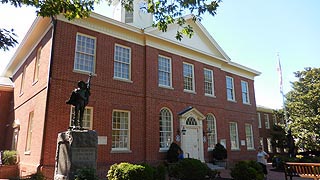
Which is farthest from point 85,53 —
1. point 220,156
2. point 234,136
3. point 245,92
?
point 245,92

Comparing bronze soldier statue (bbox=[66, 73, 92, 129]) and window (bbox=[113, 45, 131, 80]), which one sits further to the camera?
window (bbox=[113, 45, 131, 80])

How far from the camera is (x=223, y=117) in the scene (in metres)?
20.3

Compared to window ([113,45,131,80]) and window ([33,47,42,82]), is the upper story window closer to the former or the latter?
window ([113,45,131,80])

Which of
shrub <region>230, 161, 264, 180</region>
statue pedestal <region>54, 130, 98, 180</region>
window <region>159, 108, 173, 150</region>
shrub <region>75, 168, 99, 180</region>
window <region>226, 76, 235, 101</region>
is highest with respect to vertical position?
window <region>226, 76, 235, 101</region>

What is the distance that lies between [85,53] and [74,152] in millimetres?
6872

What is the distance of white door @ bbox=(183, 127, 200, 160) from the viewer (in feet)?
55.6

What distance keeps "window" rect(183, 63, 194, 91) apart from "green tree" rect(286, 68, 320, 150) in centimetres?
1581

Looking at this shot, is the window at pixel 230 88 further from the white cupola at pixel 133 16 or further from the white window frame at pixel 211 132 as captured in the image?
the white cupola at pixel 133 16

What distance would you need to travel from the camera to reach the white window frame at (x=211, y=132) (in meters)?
18.7

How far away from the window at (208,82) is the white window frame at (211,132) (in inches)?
68.7

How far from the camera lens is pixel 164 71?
1716 centimetres

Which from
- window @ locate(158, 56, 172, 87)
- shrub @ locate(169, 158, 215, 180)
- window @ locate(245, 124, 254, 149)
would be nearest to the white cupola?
window @ locate(158, 56, 172, 87)

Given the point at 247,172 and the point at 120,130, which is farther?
the point at 120,130

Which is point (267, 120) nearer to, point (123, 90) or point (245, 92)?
point (245, 92)
